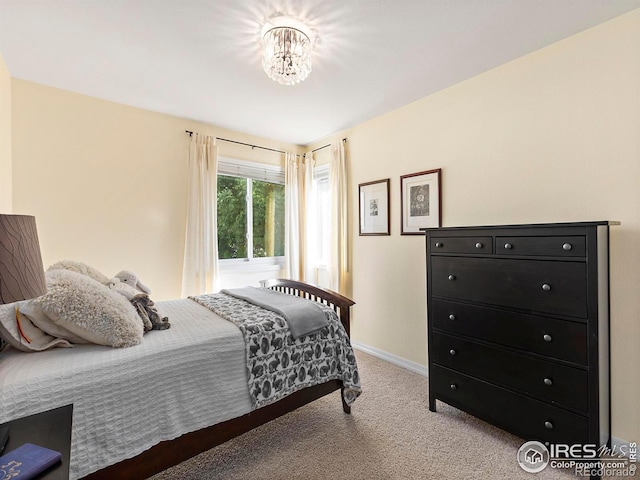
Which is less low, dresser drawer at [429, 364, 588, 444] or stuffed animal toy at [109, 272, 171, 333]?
stuffed animal toy at [109, 272, 171, 333]

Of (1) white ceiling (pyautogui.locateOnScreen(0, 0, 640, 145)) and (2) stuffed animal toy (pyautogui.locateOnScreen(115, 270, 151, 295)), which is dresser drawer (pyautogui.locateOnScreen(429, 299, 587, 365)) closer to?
(1) white ceiling (pyautogui.locateOnScreen(0, 0, 640, 145))

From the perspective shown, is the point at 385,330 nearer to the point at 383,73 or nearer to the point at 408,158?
the point at 408,158

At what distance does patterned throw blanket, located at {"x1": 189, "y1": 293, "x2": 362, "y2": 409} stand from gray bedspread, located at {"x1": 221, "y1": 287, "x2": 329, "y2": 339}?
0.12 feet

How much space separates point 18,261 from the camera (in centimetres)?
92

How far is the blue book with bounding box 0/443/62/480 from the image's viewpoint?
72 cm

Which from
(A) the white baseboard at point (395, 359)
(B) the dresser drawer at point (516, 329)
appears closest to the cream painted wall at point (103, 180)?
(A) the white baseboard at point (395, 359)

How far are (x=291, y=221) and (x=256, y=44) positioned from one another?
7.63ft

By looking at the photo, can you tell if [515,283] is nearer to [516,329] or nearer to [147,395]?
[516,329]

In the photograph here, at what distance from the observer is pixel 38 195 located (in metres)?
2.65

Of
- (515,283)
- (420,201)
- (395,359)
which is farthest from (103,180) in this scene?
(515,283)

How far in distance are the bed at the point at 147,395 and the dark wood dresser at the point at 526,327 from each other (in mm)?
Answer: 1107

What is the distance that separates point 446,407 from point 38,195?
3.79 metres

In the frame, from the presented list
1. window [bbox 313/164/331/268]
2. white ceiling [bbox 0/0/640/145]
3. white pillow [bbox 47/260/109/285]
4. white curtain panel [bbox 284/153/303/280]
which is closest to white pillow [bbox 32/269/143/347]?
white pillow [bbox 47/260/109/285]

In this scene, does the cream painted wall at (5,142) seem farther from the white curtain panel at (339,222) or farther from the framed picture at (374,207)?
the framed picture at (374,207)
